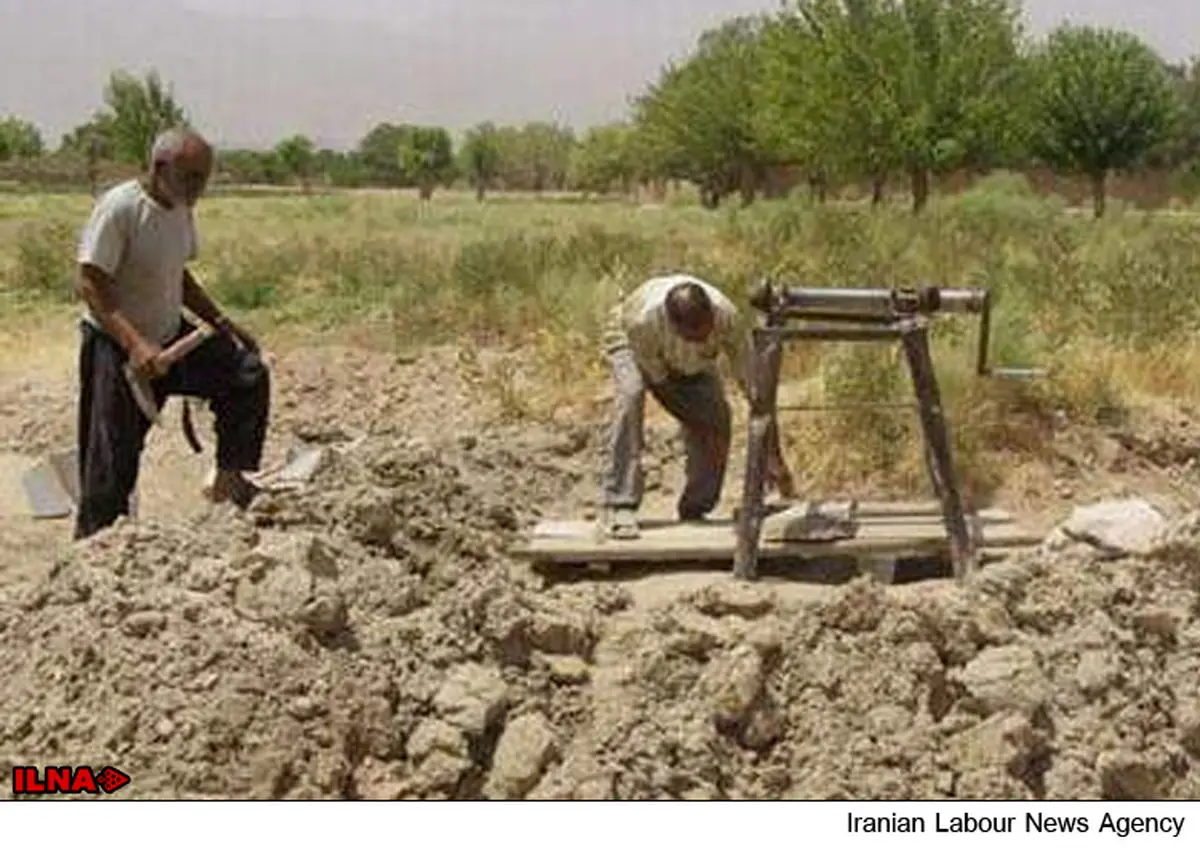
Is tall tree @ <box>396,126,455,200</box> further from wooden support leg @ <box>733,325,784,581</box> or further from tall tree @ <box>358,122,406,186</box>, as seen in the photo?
wooden support leg @ <box>733,325,784,581</box>

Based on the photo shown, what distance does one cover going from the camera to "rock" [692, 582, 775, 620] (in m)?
4.20

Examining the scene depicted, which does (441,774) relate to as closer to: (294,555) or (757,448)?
(294,555)

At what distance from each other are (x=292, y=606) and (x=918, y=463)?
331 cm

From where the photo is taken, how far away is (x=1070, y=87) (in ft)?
98.6

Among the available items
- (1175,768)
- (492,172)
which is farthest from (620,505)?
(492,172)

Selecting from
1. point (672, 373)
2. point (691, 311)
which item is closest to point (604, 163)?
point (672, 373)

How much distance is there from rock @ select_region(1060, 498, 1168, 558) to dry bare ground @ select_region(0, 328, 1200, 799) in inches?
2.8

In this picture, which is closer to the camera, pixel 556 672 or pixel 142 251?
pixel 556 672

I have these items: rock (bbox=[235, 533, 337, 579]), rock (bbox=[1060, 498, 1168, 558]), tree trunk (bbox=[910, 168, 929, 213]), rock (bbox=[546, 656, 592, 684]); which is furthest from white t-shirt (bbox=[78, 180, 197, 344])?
tree trunk (bbox=[910, 168, 929, 213])

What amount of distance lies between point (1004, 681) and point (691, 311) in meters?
1.71

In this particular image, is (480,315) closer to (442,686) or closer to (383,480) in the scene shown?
(383,480)

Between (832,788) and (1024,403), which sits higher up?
(1024,403)

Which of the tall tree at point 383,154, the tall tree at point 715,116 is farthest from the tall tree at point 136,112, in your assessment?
the tall tree at point 383,154

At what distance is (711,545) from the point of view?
4828mm
